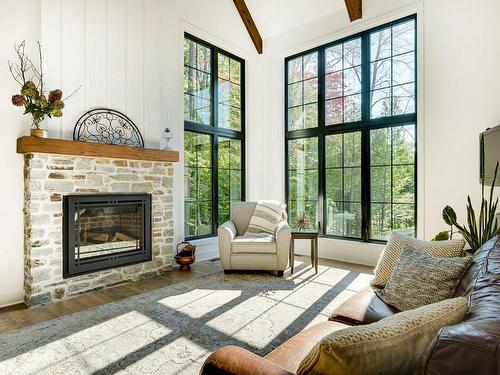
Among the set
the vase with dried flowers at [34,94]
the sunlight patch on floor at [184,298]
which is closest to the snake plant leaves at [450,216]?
the sunlight patch on floor at [184,298]

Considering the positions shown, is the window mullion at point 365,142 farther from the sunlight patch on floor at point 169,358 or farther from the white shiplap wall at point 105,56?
the sunlight patch on floor at point 169,358

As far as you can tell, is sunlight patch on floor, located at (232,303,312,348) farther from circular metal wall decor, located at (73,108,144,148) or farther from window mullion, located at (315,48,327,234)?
circular metal wall decor, located at (73,108,144,148)

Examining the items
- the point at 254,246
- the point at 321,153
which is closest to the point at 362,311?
the point at 254,246

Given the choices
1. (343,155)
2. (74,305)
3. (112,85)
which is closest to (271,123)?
(343,155)

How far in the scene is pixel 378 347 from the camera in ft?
2.60

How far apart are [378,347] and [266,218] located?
3.65m

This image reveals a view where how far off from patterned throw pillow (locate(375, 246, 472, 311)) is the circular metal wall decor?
3.33 m

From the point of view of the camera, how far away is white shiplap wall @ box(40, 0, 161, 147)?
11.0ft

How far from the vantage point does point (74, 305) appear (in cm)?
302

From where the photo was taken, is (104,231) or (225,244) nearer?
(104,231)

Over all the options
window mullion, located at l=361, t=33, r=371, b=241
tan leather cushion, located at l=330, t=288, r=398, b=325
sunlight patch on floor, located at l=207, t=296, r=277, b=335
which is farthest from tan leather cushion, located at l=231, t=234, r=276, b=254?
tan leather cushion, located at l=330, t=288, r=398, b=325

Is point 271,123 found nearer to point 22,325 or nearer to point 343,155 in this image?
point 343,155

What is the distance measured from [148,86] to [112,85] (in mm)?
491

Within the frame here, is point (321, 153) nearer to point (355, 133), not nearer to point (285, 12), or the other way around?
point (355, 133)
